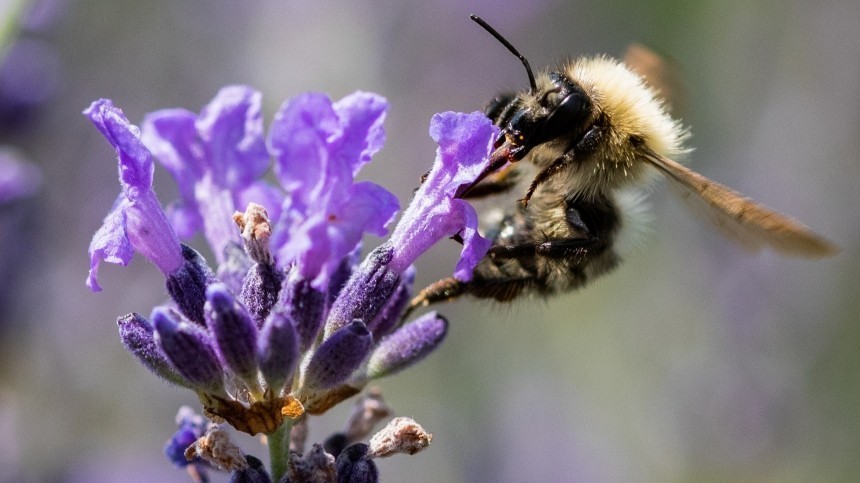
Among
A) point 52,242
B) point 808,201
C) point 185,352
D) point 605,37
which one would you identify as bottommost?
point 185,352

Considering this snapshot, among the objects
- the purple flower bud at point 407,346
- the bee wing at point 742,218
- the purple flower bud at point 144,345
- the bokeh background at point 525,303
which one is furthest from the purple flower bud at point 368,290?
the bokeh background at point 525,303

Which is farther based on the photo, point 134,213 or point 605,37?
point 605,37

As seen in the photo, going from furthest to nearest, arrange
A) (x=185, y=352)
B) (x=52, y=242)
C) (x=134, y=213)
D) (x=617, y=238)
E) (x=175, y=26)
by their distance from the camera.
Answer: (x=175, y=26) < (x=52, y=242) < (x=617, y=238) < (x=134, y=213) < (x=185, y=352)

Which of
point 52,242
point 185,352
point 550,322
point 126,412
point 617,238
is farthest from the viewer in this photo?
point 550,322

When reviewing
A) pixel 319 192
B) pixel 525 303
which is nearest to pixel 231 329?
pixel 319 192

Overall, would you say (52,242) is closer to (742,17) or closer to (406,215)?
(406,215)

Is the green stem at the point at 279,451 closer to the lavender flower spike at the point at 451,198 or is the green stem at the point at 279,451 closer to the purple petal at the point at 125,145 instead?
the lavender flower spike at the point at 451,198

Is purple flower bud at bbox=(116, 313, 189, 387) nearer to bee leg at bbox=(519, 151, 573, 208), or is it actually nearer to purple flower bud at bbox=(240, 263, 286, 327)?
A: purple flower bud at bbox=(240, 263, 286, 327)

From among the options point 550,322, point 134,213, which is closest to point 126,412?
point 550,322

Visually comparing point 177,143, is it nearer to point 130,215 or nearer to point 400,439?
point 130,215
